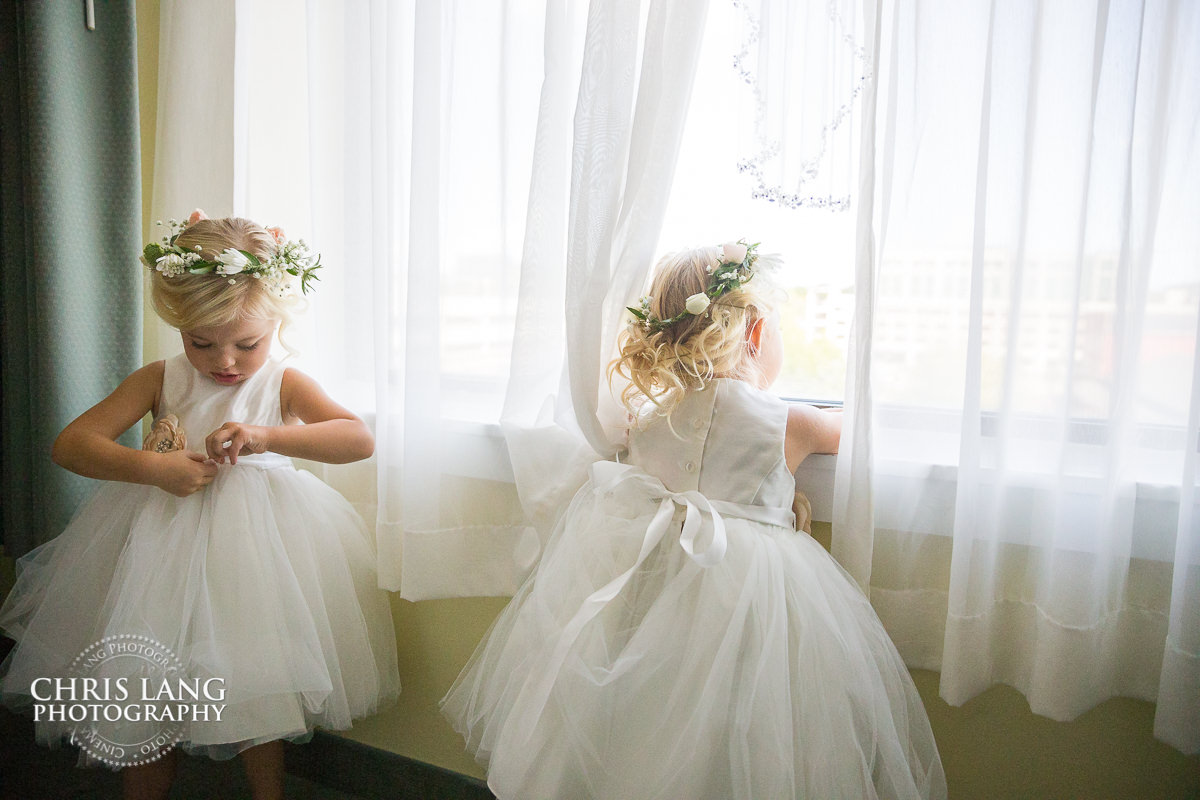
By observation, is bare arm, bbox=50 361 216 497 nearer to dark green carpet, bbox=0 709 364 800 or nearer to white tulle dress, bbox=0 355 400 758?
white tulle dress, bbox=0 355 400 758

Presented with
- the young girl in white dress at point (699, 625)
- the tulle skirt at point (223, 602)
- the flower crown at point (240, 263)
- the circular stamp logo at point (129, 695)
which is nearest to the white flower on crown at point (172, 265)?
the flower crown at point (240, 263)

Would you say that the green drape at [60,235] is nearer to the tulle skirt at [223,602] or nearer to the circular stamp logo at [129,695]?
the tulle skirt at [223,602]

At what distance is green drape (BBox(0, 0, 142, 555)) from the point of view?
1514mm

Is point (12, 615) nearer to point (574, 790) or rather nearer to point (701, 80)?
point (574, 790)

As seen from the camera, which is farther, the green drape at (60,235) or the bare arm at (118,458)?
the green drape at (60,235)

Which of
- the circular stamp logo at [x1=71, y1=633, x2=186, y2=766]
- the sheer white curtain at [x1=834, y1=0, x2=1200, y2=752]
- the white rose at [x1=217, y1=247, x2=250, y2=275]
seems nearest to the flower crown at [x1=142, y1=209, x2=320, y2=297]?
the white rose at [x1=217, y1=247, x2=250, y2=275]

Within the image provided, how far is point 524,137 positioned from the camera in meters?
1.31

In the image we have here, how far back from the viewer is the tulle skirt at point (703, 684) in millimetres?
923

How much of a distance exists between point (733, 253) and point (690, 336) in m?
0.13

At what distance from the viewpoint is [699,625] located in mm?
1001

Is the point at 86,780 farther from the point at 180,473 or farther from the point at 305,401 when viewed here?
the point at 305,401

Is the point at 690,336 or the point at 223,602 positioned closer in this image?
the point at 690,336

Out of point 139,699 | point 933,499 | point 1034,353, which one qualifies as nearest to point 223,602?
point 139,699

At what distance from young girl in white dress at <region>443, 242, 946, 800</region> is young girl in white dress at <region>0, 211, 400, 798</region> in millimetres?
285
